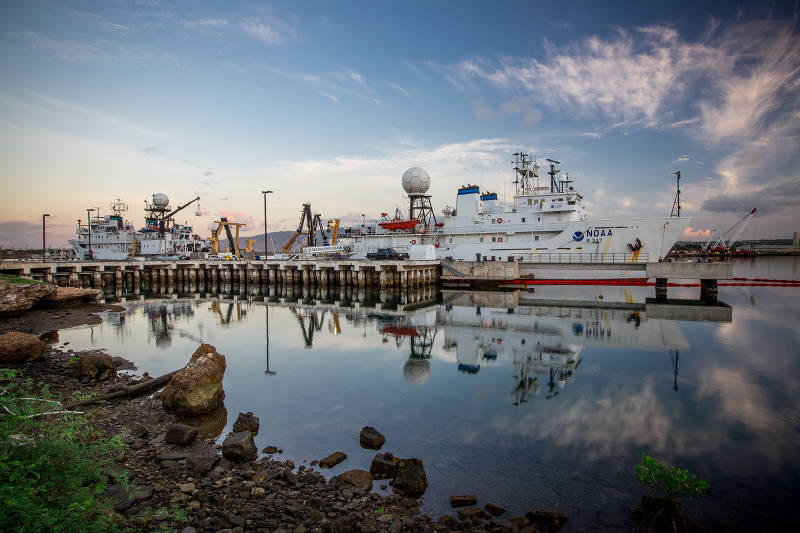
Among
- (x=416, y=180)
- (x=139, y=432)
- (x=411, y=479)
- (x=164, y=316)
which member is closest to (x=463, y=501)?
(x=411, y=479)

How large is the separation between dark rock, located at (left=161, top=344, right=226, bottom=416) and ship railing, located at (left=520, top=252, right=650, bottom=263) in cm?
3423

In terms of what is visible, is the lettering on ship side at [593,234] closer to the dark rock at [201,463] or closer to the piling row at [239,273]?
the piling row at [239,273]

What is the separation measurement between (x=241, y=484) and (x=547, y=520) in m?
4.84

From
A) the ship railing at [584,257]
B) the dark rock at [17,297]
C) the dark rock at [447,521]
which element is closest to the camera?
the dark rock at [447,521]

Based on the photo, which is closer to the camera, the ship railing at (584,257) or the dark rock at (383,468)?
the dark rock at (383,468)

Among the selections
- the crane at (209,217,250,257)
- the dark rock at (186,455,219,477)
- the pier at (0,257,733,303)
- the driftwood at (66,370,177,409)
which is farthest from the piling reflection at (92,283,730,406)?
the crane at (209,217,250,257)

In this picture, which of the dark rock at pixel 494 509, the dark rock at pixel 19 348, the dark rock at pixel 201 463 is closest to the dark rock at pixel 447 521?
the dark rock at pixel 494 509

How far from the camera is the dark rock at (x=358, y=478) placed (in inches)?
272

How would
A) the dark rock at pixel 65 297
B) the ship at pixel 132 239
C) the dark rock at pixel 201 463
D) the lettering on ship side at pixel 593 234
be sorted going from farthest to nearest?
the ship at pixel 132 239
the lettering on ship side at pixel 593 234
the dark rock at pixel 65 297
the dark rock at pixel 201 463

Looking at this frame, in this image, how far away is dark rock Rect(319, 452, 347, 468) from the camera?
300 inches

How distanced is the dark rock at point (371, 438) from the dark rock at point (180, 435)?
344cm

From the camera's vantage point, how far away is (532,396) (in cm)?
1143

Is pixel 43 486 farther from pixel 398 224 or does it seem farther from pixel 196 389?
pixel 398 224

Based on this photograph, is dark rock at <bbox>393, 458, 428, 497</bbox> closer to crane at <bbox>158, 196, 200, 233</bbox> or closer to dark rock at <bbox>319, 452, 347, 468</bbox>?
dark rock at <bbox>319, 452, 347, 468</bbox>
